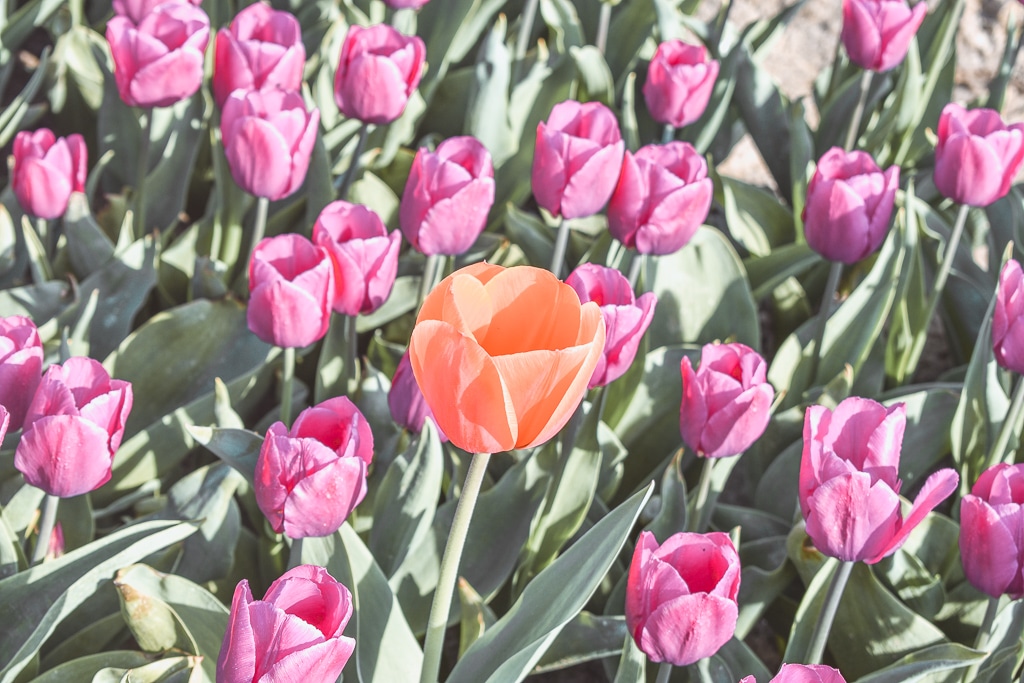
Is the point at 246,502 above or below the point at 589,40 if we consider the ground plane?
below

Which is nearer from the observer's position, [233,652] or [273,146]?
[233,652]

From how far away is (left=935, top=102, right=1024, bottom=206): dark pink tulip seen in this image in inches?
50.3

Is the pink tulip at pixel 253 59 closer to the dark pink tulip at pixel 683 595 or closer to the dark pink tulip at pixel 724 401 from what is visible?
the dark pink tulip at pixel 724 401

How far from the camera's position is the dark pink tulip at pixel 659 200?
1156 mm

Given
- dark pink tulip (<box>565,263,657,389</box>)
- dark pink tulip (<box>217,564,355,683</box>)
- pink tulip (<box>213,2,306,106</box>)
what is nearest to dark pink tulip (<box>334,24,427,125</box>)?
pink tulip (<box>213,2,306,106</box>)

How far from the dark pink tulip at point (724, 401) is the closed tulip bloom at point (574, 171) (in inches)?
9.7

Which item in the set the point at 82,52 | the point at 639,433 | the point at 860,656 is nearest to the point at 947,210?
the point at 639,433

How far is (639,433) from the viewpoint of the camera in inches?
54.8

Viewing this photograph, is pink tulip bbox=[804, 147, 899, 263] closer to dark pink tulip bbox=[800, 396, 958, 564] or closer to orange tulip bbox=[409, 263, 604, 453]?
dark pink tulip bbox=[800, 396, 958, 564]

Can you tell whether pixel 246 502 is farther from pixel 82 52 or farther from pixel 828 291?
pixel 82 52

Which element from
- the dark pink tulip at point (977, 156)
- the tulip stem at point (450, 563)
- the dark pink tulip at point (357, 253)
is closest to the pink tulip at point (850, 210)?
the dark pink tulip at point (977, 156)

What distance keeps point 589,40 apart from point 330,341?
1062 millimetres

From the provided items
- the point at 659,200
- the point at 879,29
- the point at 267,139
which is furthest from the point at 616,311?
the point at 879,29

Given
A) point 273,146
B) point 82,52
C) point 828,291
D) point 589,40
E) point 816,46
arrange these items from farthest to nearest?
point 816,46 → point 589,40 → point 82,52 → point 828,291 → point 273,146
